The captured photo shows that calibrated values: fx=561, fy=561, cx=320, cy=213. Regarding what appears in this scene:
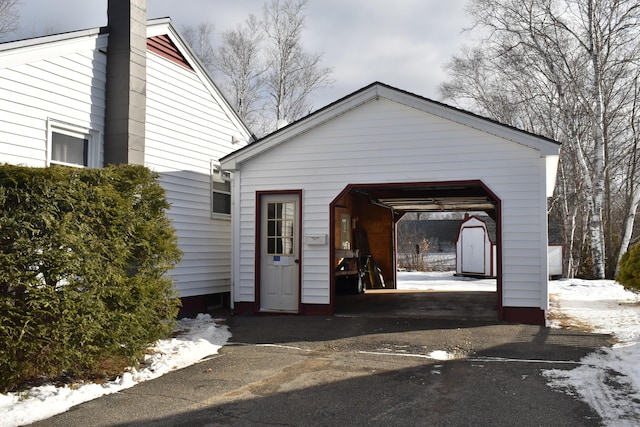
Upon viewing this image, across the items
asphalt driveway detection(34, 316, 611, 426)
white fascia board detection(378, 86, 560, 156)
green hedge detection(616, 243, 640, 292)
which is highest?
white fascia board detection(378, 86, 560, 156)

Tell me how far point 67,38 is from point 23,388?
5298 mm

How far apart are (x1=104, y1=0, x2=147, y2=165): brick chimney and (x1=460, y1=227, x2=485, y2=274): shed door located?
17327mm

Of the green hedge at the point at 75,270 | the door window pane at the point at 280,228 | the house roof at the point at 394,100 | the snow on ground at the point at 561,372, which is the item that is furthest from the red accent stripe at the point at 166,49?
the snow on ground at the point at 561,372

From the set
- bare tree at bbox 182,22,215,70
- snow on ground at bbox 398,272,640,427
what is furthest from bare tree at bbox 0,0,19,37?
snow on ground at bbox 398,272,640,427

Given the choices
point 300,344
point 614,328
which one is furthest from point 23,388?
point 614,328

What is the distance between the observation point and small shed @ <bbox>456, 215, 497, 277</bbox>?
23.4 m

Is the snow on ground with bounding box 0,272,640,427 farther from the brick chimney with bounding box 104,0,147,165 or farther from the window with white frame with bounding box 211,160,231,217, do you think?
the brick chimney with bounding box 104,0,147,165

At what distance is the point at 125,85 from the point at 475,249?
18.1m

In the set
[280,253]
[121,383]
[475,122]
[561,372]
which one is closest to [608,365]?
[561,372]

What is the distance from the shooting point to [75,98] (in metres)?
8.55

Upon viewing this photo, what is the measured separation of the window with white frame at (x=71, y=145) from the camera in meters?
8.14

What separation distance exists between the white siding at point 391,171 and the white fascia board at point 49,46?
3.65m

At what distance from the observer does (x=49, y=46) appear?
8.05m

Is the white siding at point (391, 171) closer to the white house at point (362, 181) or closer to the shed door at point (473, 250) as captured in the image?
the white house at point (362, 181)
